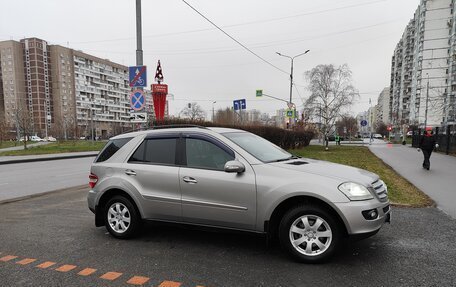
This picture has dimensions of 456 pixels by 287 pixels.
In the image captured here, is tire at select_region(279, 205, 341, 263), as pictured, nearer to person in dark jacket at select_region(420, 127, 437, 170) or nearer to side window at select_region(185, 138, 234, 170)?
side window at select_region(185, 138, 234, 170)

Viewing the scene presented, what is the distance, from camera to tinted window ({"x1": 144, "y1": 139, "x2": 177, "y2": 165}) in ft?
14.4

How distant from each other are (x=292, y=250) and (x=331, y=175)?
1.02 metres

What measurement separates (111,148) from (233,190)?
2329 millimetres

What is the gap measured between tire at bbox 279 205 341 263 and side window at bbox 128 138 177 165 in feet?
5.96

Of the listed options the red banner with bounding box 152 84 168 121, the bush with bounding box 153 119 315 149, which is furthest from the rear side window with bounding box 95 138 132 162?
the bush with bounding box 153 119 315 149

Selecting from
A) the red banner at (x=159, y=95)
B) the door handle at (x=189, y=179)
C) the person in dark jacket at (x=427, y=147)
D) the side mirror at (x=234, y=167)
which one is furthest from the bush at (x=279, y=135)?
the side mirror at (x=234, y=167)

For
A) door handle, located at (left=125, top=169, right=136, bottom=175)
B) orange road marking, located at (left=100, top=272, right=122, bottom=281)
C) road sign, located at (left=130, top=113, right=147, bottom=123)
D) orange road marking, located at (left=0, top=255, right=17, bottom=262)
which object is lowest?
orange road marking, located at (left=0, top=255, right=17, bottom=262)

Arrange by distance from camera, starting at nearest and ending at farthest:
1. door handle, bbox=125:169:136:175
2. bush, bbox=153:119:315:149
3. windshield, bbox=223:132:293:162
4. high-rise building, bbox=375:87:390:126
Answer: windshield, bbox=223:132:293:162 < door handle, bbox=125:169:136:175 < bush, bbox=153:119:315:149 < high-rise building, bbox=375:87:390:126

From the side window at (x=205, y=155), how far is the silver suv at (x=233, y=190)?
1 cm

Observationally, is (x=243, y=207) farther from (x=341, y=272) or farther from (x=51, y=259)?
(x=51, y=259)

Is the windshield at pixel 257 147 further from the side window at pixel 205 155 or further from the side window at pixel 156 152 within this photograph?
the side window at pixel 156 152

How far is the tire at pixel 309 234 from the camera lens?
3518mm

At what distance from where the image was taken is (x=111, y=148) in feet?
16.2

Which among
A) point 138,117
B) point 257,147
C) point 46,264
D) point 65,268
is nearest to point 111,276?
point 65,268
